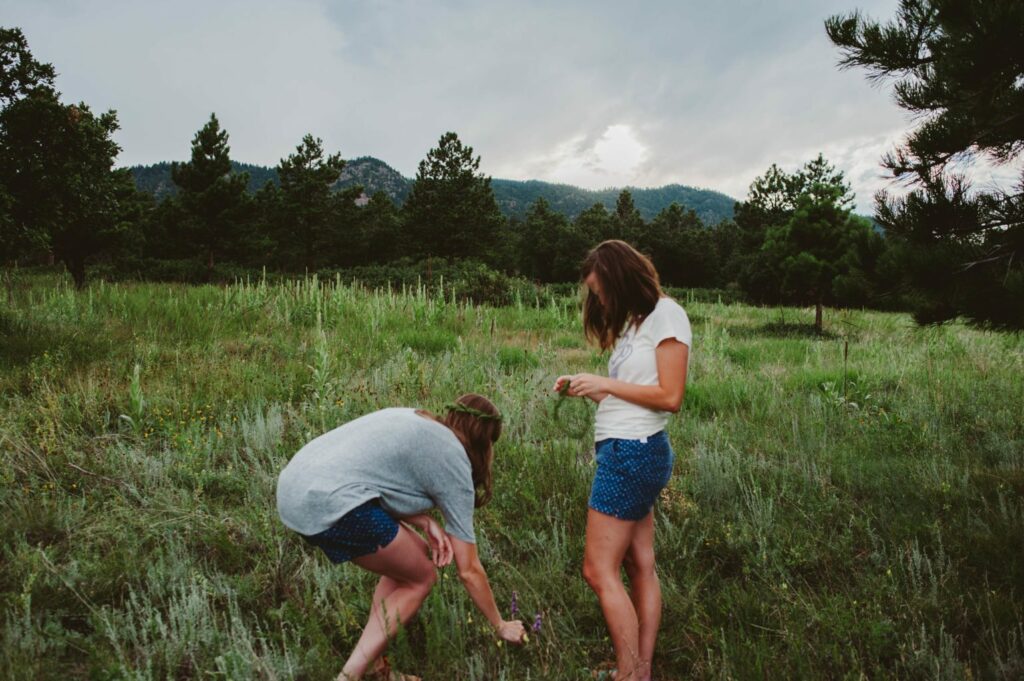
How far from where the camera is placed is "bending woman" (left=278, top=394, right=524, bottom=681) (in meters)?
1.87

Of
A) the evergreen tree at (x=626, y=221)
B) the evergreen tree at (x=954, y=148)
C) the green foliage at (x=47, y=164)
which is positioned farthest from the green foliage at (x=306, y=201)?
the evergreen tree at (x=954, y=148)

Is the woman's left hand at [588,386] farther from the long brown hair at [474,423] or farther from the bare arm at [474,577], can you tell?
the bare arm at [474,577]

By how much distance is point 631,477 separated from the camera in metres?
2.08

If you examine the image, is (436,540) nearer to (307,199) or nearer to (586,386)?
(586,386)

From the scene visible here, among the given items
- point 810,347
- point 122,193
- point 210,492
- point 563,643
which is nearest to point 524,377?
point 210,492

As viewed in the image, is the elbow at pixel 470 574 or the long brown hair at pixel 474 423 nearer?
the elbow at pixel 470 574

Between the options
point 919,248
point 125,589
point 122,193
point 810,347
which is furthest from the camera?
point 122,193

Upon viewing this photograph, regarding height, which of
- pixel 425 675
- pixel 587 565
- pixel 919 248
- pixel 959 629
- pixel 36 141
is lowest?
pixel 425 675

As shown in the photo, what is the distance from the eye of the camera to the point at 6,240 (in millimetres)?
5918

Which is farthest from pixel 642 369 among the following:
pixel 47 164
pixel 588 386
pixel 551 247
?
pixel 551 247

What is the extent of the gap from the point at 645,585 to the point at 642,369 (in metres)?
0.93

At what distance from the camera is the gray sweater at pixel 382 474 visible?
185 centimetres

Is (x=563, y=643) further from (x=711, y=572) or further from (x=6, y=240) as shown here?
(x=6, y=240)

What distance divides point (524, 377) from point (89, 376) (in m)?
4.14
